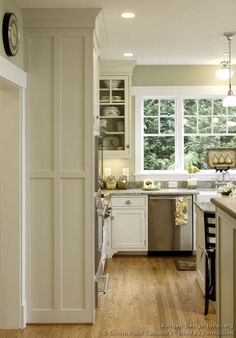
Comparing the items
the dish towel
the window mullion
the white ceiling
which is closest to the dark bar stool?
the white ceiling

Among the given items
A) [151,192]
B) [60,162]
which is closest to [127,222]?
[151,192]

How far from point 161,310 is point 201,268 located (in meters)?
0.82

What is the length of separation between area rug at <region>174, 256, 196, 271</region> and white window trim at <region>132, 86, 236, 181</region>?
121cm

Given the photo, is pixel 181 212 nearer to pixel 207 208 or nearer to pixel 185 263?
Answer: pixel 185 263

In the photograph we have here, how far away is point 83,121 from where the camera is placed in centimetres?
384

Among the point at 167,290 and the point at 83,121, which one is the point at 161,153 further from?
the point at 83,121

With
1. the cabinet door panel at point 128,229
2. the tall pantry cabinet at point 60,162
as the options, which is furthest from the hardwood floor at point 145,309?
the cabinet door panel at point 128,229

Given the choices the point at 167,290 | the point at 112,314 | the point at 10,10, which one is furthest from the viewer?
the point at 167,290

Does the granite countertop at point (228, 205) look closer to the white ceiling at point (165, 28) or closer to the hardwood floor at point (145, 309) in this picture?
the hardwood floor at point (145, 309)

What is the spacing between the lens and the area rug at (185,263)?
5660 millimetres

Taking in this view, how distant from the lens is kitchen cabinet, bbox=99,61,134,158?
251 inches

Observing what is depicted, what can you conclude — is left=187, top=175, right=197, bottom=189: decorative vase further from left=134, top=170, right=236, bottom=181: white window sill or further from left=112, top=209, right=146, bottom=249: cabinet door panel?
left=112, top=209, right=146, bottom=249: cabinet door panel

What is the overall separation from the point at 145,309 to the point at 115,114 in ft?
9.71

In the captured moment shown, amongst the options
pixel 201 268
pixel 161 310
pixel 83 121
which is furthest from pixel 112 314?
pixel 83 121
